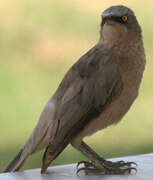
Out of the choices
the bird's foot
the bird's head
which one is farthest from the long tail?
the bird's head

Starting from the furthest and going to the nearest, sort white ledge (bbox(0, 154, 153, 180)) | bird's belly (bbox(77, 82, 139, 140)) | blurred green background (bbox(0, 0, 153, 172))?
blurred green background (bbox(0, 0, 153, 172)) < bird's belly (bbox(77, 82, 139, 140)) < white ledge (bbox(0, 154, 153, 180))

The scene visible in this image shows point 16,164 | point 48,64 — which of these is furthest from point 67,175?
point 48,64

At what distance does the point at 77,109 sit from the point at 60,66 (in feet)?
14.2

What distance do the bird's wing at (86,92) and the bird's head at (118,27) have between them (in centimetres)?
11

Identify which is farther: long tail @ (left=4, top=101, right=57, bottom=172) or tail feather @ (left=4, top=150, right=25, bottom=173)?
tail feather @ (left=4, top=150, right=25, bottom=173)

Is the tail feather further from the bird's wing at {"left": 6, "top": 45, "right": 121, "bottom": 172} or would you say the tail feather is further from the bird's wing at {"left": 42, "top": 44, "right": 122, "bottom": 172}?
the bird's wing at {"left": 42, "top": 44, "right": 122, "bottom": 172}

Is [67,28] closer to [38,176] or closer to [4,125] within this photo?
[4,125]

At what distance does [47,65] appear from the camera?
297 inches

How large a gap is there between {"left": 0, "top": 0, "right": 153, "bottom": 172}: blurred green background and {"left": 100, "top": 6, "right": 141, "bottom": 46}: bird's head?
7.78 feet

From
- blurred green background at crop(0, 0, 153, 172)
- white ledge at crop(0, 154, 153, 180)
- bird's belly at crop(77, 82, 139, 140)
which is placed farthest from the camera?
blurred green background at crop(0, 0, 153, 172)

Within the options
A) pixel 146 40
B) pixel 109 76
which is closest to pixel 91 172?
pixel 109 76

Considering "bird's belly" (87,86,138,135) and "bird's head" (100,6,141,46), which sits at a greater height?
"bird's head" (100,6,141,46)

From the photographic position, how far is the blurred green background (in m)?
6.11

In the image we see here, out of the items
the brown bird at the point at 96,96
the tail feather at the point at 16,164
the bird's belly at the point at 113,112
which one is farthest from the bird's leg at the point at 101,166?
the tail feather at the point at 16,164
